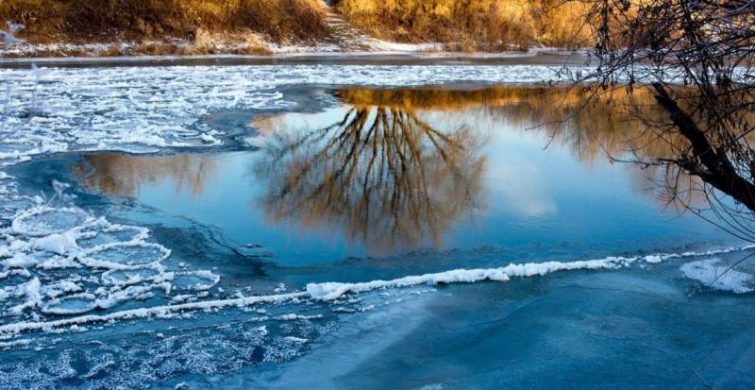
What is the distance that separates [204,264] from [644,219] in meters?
5.08

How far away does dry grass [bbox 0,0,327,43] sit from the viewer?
26656mm

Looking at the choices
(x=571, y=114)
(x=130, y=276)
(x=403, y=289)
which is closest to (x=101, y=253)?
(x=130, y=276)

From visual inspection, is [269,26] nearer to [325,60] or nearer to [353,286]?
[325,60]

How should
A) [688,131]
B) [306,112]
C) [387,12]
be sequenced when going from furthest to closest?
1. [387,12]
2. [306,112]
3. [688,131]

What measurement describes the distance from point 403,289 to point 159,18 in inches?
1019

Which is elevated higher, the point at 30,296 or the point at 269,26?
the point at 269,26

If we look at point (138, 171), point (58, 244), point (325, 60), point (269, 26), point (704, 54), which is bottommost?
point (58, 244)

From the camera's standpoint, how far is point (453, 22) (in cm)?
3431

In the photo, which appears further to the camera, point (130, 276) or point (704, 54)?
point (130, 276)

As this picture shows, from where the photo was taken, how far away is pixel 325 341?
519 centimetres

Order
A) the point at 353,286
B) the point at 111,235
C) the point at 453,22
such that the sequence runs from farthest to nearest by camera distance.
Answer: the point at 453,22
the point at 111,235
the point at 353,286

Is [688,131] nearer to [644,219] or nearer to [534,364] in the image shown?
[534,364]

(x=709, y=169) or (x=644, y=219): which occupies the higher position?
(x=709, y=169)

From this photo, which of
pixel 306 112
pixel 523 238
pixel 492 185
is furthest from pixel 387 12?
pixel 523 238
